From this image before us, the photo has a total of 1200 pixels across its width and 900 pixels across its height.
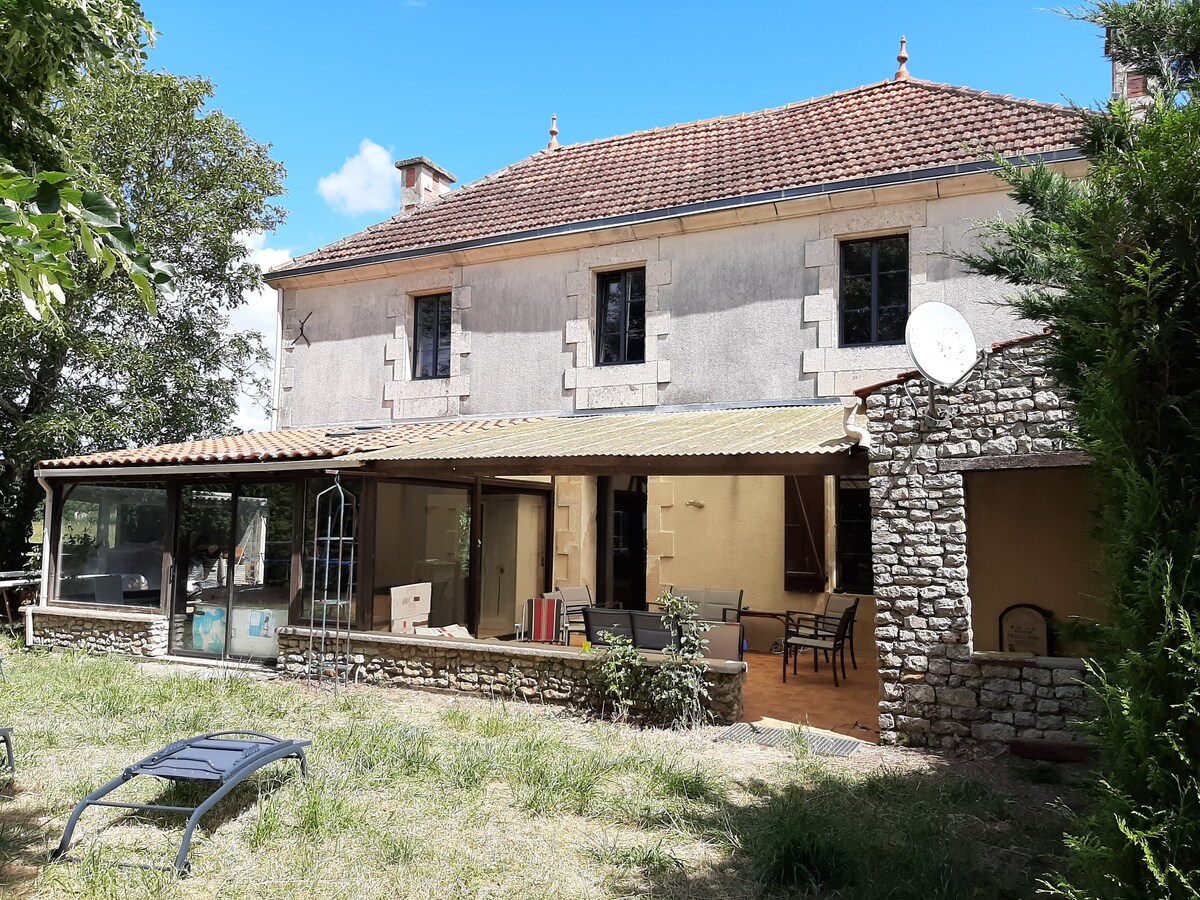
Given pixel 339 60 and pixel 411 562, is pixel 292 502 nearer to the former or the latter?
pixel 411 562

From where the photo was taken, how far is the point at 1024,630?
9320 mm

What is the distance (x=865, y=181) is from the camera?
10406 millimetres

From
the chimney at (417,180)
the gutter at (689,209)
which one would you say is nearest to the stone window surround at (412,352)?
the gutter at (689,209)

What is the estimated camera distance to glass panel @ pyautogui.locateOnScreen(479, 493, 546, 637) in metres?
12.0

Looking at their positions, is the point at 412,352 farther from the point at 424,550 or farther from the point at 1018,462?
the point at 1018,462

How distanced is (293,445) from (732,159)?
7.38 meters

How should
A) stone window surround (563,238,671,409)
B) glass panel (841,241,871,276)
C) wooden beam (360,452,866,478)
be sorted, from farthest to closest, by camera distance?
stone window surround (563,238,671,409), glass panel (841,241,871,276), wooden beam (360,452,866,478)

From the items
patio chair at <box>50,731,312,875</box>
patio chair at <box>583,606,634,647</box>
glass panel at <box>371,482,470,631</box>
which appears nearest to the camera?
patio chair at <box>50,731,312,875</box>

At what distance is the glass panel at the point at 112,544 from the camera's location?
12102 millimetres

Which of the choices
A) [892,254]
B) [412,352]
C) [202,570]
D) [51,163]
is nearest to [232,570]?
[202,570]

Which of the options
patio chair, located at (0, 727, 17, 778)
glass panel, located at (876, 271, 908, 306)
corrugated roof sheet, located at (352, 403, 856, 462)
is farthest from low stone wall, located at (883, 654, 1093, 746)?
patio chair, located at (0, 727, 17, 778)

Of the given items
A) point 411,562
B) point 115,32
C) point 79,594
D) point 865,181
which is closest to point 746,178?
point 865,181

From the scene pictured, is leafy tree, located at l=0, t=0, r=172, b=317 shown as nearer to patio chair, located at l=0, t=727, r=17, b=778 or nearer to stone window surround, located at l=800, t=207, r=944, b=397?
patio chair, located at l=0, t=727, r=17, b=778

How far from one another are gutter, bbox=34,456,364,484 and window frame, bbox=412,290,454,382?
3414 mm
